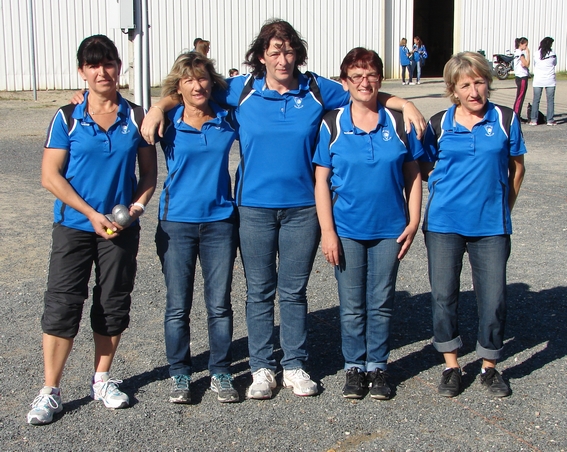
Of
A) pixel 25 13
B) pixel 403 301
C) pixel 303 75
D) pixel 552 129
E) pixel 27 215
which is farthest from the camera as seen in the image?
pixel 25 13

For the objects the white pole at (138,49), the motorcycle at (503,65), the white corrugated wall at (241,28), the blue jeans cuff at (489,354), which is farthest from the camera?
the motorcycle at (503,65)

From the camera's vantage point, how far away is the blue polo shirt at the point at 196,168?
153 inches

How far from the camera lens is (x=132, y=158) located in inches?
152

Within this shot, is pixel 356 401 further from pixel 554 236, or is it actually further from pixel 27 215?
pixel 27 215

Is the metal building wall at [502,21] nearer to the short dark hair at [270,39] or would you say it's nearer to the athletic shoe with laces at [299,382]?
the short dark hair at [270,39]

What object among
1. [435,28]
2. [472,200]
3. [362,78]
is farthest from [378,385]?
[435,28]

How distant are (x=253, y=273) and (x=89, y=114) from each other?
1.19 metres

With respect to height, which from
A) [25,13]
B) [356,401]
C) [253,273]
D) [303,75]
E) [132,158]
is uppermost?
→ [25,13]

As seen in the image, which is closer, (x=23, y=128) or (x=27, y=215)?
(x=27, y=215)

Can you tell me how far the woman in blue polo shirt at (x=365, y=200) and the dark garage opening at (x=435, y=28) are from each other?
34966mm

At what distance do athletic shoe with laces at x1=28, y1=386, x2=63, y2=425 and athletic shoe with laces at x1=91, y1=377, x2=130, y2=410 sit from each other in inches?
7.8

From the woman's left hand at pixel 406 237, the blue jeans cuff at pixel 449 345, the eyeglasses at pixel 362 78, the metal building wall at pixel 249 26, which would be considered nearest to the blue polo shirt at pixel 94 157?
the eyeglasses at pixel 362 78

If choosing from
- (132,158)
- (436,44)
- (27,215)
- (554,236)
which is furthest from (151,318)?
(436,44)

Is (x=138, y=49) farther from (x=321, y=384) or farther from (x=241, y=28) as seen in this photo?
(x=241, y=28)
